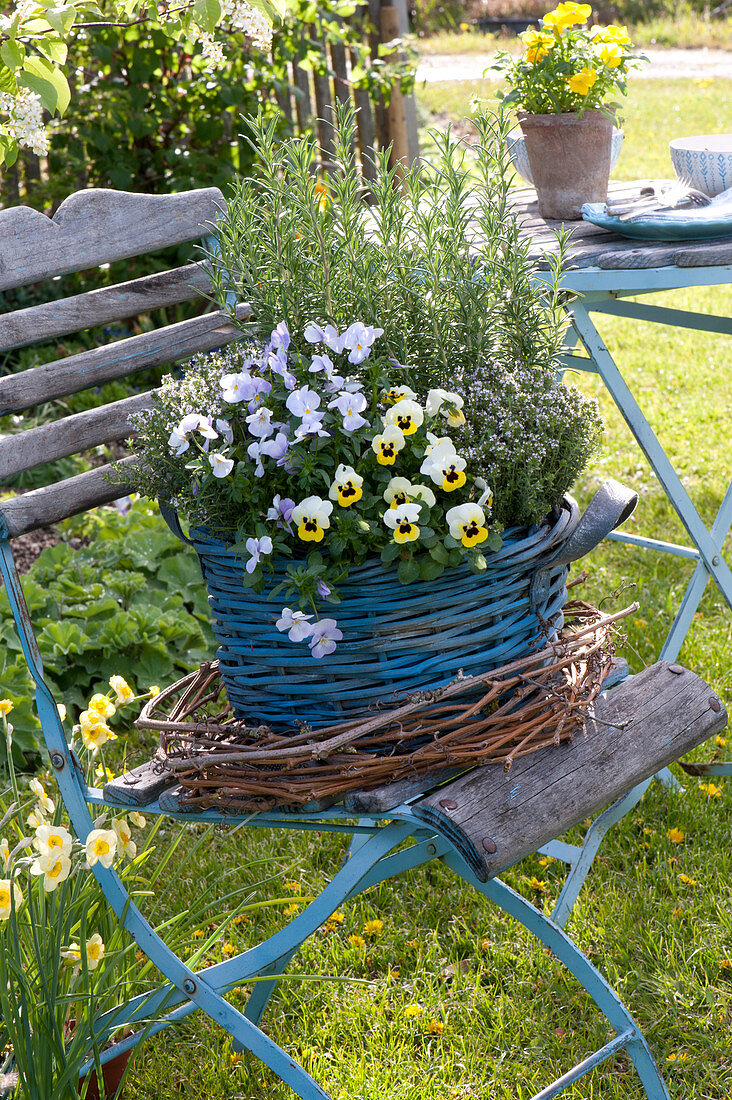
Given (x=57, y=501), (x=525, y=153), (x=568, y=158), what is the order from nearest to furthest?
(x=57, y=501) < (x=568, y=158) < (x=525, y=153)

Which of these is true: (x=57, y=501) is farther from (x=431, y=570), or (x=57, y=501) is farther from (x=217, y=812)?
(x=431, y=570)

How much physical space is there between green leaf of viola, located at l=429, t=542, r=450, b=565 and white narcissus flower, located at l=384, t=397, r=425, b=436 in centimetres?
14

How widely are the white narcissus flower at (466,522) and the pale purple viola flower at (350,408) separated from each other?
16 cm

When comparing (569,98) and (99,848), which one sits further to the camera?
(569,98)

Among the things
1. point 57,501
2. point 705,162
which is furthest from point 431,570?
point 705,162

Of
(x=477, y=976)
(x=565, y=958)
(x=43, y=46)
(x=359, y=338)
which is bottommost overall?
(x=477, y=976)

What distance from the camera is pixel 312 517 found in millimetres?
1263

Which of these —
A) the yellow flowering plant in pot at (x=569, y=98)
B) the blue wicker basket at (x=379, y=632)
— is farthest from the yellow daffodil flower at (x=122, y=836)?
the yellow flowering plant in pot at (x=569, y=98)

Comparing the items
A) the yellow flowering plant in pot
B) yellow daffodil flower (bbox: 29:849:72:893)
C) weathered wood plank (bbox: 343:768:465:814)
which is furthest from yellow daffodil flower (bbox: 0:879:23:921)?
the yellow flowering plant in pot

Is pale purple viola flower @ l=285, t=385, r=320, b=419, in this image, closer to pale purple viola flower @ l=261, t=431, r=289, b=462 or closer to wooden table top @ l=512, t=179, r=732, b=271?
pale purple viola flower @ l=261, t=431, r=289, b=462

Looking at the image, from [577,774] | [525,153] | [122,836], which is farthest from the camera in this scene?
[525,153]

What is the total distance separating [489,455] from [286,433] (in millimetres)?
264

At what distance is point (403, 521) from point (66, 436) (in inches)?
27.8

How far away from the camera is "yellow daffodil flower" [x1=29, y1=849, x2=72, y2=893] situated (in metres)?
1.34
